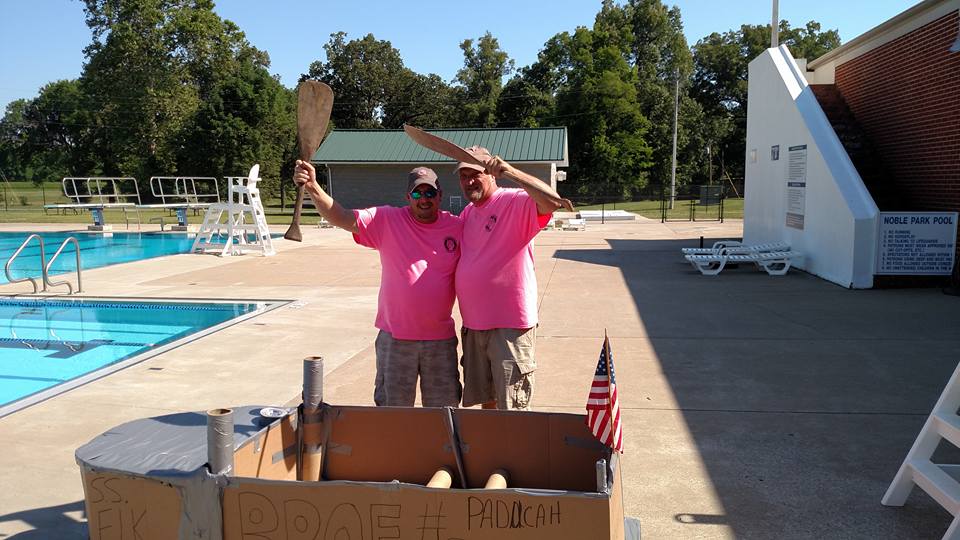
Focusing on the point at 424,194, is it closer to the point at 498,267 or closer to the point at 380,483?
the point at 498,267

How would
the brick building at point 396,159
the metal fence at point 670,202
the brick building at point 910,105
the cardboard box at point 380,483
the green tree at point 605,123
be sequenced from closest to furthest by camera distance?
1. the cardboard box at point 380,483
2. the brick building at point 910,105
3. the brick building at point 396,159
4. the metal fence at point 670,202
5. the green tree at point 605,123

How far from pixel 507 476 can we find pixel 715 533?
1253mm

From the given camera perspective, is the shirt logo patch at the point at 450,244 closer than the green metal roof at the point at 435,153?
Yes

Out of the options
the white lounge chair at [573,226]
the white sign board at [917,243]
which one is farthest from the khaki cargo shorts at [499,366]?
the white lounge chair at [573,226]

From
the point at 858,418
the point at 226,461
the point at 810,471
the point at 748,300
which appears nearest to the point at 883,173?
the point at 748,300

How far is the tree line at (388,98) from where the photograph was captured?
148 ft

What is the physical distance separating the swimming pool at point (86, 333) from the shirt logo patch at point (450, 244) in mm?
4134

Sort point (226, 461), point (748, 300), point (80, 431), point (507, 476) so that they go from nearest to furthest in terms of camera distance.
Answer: point (226, 461), point (507, 476), point (80, 431), point (748, 300)

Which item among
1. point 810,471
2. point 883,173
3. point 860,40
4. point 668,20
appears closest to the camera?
point 810,471

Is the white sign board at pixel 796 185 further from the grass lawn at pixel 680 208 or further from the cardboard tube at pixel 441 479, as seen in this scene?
the grass lawn at pixel 680 208

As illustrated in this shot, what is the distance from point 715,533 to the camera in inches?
140

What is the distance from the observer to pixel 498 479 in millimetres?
2770

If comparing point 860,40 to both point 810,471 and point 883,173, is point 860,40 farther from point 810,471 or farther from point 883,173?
point 810,471

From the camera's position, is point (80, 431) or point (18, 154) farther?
point (18, 154)
